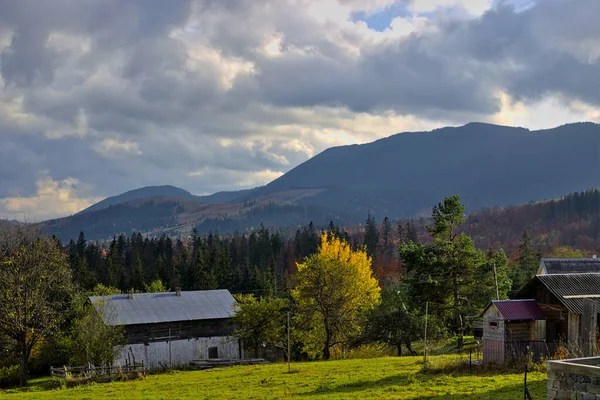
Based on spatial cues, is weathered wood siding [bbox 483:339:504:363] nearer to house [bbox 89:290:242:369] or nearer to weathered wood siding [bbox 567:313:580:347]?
weathered wood siding [bbox 567:313:580:347]

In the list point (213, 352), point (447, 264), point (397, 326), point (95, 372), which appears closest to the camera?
point (95, 372)

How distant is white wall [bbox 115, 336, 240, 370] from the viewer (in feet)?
182

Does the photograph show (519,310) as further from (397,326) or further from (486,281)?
(486,281)

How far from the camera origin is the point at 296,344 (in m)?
57.8

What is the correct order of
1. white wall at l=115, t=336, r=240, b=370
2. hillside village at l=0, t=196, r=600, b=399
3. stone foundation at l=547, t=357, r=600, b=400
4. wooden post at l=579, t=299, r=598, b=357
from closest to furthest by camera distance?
stone foundation at l=547, t=357, r=600, b=400 → wooden post at l=579, t=299, r=598, b=357 → hillside village at l=0, t=196, r=600, b=399 → white wall at l=115, t=336, r=240, b=370

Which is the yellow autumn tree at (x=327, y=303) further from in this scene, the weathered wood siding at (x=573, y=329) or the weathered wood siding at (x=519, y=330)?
the weathered wood siding at (x=573, y=329)

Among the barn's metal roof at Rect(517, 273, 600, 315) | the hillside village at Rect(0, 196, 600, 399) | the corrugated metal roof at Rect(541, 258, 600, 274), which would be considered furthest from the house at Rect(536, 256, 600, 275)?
the barn's metal roof at Rect(517, 273, 600, 315)

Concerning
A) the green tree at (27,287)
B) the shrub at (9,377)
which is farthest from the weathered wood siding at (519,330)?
the shrub at (9,377)

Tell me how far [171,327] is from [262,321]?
9632 millimetres

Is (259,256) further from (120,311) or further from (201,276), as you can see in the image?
(120,311)

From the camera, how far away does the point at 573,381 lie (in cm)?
1652

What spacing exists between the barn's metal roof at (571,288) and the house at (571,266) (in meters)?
15.8

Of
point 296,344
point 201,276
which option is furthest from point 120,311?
point 201,276

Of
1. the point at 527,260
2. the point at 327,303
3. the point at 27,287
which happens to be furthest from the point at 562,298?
the point at 527,260
